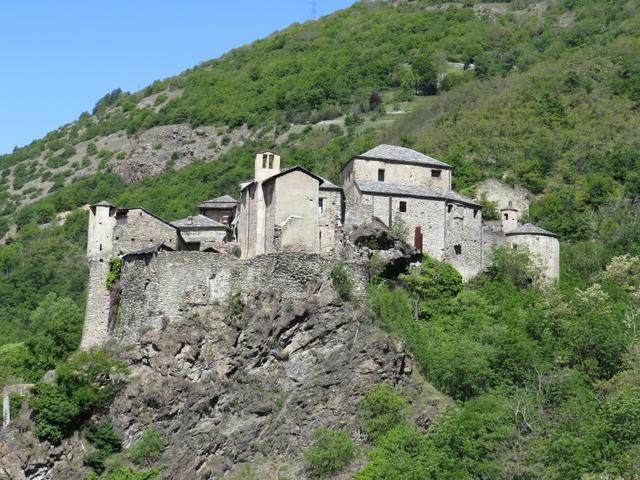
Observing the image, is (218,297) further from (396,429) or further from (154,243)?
(396,429)

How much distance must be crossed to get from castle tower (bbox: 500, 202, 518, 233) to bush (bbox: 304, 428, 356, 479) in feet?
80.5

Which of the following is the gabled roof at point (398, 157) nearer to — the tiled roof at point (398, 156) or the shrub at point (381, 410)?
the tiled roof at point (398, 156)

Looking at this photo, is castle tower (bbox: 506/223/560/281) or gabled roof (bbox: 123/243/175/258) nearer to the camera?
gabled roof (bbox: 123/243/175/258)

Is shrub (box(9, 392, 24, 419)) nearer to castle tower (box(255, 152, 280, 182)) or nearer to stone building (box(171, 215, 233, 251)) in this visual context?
stone building (box(171, 215, 233, 251))

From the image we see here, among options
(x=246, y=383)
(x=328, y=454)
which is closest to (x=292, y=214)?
(x=246, y=383)

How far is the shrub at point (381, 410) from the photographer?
53812 millimetres

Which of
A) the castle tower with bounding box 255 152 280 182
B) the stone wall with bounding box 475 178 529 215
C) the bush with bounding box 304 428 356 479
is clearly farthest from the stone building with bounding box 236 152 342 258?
the stone wall with bounding box 475 178 529 215

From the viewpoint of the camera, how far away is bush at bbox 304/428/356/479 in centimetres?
5216

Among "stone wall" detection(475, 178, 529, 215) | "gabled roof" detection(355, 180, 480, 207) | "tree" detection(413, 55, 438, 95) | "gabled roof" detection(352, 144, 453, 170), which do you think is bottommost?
"gabled roof" detection(355, 180, 480, 207)

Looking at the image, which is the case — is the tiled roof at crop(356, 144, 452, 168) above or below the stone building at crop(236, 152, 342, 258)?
above

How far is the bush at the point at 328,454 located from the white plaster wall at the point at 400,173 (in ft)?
65.2

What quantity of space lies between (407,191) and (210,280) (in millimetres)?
14554

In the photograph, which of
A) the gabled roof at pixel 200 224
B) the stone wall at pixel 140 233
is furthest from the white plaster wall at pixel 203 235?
the stone wall at pixel 140 233

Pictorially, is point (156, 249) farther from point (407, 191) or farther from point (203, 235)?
point (407, 191)
